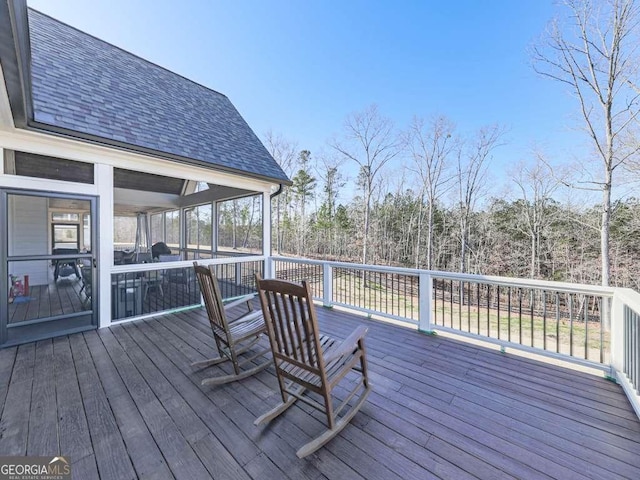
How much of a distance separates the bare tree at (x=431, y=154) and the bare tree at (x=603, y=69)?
20.3 ft

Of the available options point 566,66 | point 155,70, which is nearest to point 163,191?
point 155,70

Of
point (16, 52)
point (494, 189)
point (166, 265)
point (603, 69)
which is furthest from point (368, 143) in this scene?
point (16, 52)

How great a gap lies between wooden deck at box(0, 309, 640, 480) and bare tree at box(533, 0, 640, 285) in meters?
8.16

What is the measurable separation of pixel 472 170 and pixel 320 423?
1608 cm

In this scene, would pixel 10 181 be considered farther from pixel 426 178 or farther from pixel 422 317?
pixel 426 178

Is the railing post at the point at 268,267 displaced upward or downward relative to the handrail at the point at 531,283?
downward

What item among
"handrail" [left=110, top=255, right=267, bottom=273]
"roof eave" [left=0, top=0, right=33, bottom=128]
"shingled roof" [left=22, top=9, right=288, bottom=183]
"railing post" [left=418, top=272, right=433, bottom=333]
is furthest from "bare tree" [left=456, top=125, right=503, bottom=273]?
"roof eave" [left=0, top=0, right=33, bottom=128]

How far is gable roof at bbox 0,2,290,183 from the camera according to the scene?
3.62 metres

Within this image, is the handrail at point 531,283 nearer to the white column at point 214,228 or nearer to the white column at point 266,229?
the white column at point 266,229

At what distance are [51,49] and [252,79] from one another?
712 centimetres

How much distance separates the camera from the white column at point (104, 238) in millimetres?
3762

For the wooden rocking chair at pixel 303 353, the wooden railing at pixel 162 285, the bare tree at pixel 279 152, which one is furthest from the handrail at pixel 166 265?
the bare tree at pixel 279 152

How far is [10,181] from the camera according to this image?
315cm

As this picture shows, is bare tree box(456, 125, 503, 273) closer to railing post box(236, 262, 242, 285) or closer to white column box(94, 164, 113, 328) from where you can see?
railing post box(236, 262, 242, 285)
